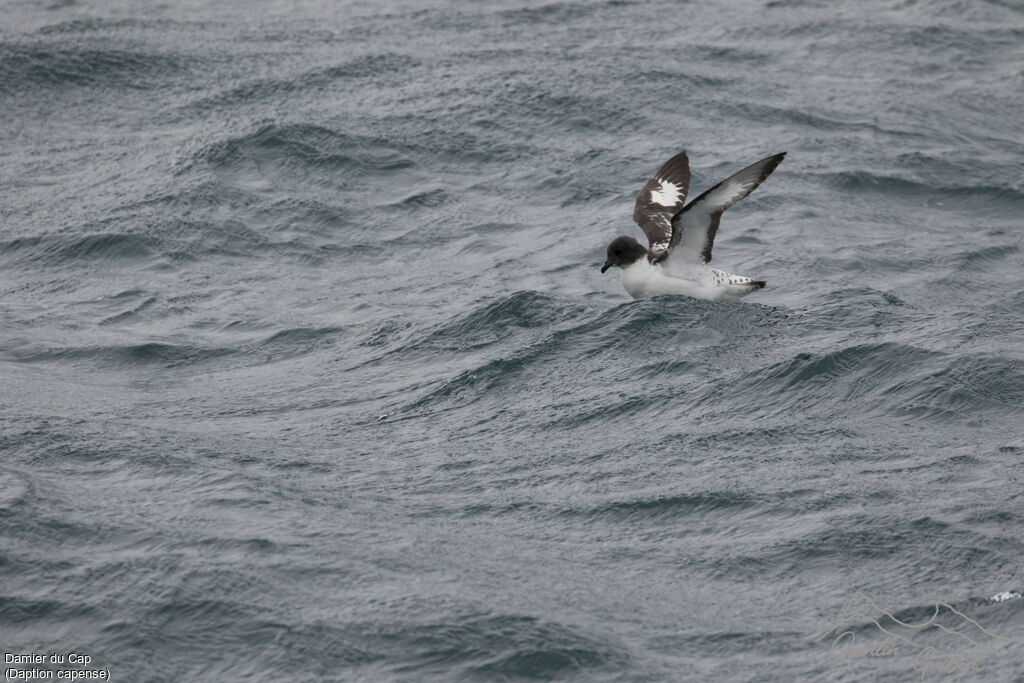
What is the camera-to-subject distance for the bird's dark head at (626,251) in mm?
11078

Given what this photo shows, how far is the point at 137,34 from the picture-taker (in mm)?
18250

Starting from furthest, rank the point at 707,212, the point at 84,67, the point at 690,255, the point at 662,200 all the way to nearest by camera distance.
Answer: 1. the point at 84,67
2. the point at 662,200
3. the point at 690,255
4. the point at 707,212

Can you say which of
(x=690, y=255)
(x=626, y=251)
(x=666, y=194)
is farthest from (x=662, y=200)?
(x=690, y=255)

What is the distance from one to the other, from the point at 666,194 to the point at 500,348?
3234mm

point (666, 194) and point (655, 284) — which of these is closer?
point (655, 284)

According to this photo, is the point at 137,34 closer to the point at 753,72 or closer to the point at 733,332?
the point at 753,72

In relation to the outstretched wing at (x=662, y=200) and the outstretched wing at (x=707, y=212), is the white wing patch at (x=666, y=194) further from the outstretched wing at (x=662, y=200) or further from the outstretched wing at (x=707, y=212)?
the outstretched wing at (x=707, y=212)

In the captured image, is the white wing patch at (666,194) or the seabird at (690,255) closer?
the seabird at (690,255)

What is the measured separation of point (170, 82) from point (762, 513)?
12.4 metres

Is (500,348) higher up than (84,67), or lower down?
lower down

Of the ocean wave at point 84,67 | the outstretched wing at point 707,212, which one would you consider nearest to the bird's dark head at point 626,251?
Result: the outstretched wing at point 707,212

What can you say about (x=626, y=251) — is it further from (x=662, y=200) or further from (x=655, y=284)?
(x=662, y=200)

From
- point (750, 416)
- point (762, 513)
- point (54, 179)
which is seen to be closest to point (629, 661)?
point (762, 513)

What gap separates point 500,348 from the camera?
33.5 ft
